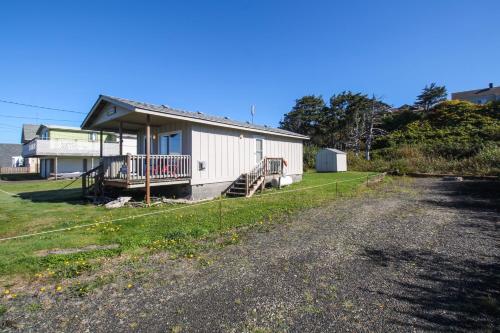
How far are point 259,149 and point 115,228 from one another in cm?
948

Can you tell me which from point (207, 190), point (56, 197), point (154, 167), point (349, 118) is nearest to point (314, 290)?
point (154, 167)

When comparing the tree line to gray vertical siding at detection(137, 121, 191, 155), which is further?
the tree line

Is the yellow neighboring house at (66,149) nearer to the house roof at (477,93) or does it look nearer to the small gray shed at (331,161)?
the small gray shed at (331,161)

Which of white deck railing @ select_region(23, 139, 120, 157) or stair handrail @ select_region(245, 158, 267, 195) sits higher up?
white deck railing @ select_region(23, 139, 120, 157)

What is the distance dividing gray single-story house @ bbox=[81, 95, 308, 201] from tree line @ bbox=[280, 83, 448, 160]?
1986cm

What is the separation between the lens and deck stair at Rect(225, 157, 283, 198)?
1223 cm

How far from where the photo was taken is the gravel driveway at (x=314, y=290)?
9.14 ft

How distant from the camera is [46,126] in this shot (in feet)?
91.0

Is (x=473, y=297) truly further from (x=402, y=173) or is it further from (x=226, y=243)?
(x=402, y=173)

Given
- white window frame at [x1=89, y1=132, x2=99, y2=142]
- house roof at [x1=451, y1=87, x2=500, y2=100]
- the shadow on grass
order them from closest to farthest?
1. the shadow on grass
2. white window frame at [x1=89, y1=132, x2=99, y2=142]
3. house roof at [x1=451, y1=87, x2=500, y2=100]

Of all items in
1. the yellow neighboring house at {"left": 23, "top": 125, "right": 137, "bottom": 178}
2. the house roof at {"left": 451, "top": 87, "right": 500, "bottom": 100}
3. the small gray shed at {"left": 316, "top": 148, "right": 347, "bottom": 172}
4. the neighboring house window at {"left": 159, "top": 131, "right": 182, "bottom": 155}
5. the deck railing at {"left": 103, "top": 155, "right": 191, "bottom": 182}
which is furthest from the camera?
the house roof at {"left": 451, "top": 87, "right": 500, "bottom": 100}

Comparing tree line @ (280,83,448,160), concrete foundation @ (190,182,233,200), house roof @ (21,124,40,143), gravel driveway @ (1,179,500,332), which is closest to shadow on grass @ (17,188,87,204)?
concrete foundation @ (190,182,233,200)

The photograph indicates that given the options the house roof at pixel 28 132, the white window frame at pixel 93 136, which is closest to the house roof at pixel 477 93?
the white window frame at pixel 93 136

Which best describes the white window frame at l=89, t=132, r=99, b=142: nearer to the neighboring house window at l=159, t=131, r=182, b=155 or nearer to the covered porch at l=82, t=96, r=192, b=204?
the covered porch at l=82, t=96, r=192, b=204
